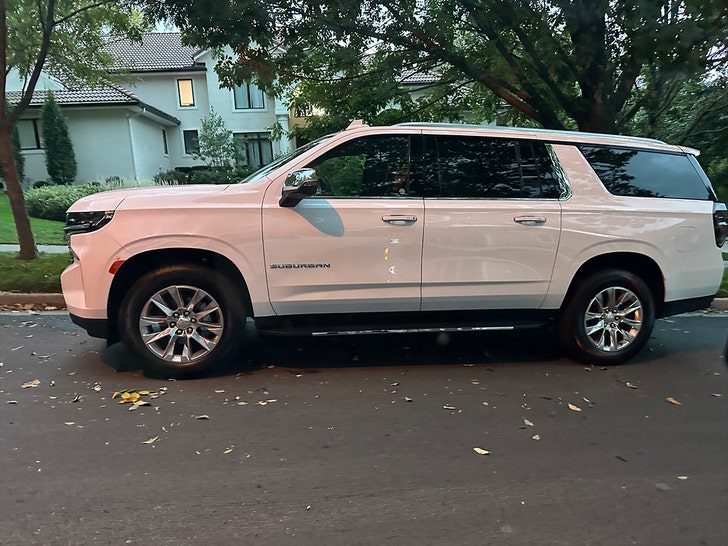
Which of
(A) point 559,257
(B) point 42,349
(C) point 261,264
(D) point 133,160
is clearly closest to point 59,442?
(C) point 261,264

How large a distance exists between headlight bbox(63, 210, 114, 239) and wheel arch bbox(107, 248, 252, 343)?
0.36 meters

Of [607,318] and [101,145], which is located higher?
[101,145]

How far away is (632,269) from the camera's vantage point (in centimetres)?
514

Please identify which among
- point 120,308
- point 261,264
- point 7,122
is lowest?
point 120,308

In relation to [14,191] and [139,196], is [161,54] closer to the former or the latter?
[14,191]

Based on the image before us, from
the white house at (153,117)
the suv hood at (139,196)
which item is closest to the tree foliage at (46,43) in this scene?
the suv hood at (139,196)

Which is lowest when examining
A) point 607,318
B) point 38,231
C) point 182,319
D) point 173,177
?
point 38,231

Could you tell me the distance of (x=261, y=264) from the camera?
4.44m

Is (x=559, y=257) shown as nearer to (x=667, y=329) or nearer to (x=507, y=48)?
(x=667, y=329)

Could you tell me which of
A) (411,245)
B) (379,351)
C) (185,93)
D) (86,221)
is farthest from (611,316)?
(185,93)

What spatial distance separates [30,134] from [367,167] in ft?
84.9

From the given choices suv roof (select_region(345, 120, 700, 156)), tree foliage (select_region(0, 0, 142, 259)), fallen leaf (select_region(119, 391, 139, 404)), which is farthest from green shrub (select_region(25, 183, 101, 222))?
suv roof (select_region(345, 120, 700, 156))

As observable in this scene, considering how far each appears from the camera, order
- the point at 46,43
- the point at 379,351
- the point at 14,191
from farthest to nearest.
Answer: the point at 14,191 → the point at 46,43 → the point at 379,351

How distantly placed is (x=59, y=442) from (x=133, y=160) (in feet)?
76.8
